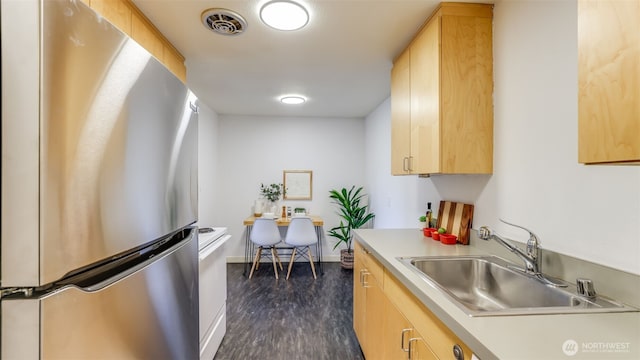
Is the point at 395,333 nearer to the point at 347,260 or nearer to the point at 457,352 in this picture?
the point at 457,352

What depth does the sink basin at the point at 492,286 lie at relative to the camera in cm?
101

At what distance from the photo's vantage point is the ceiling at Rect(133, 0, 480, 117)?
1535 millimetres

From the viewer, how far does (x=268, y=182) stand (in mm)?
4332

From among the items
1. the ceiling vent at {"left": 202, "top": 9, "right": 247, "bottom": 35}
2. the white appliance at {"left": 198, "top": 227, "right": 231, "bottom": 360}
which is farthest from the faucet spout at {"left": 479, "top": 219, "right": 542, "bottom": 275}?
the ceiling vent at {"left": 202, "top": 9, "right": 247, "bottom": 35}

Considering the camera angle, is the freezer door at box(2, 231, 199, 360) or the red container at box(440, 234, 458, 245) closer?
the freezer door at box(2, 231, 199, 360)

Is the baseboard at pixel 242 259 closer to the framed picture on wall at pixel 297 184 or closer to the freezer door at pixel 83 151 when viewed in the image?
the framed picture on wall at pixel 297 184

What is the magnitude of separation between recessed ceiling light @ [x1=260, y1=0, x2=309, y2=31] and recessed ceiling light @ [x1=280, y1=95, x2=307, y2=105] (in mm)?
1504

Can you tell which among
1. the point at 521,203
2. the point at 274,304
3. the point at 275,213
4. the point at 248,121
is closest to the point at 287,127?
the point at 248,121

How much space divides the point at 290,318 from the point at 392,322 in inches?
58.6

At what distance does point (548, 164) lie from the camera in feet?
3.97

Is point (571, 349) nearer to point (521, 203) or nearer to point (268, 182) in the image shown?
point (521, 203)

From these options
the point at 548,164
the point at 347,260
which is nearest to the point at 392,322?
the point at 548,164

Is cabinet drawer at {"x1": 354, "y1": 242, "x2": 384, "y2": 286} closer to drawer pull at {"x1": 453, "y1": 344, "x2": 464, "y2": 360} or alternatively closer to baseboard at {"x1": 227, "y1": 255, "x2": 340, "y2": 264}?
drawer pull at {"x1": 453, "y1": 344, "x2": 464, "y2": 360}

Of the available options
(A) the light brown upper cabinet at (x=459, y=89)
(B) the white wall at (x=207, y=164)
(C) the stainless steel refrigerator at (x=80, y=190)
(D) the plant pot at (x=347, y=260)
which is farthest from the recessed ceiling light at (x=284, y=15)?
(D) the plant pot at (x=347, y=260)
